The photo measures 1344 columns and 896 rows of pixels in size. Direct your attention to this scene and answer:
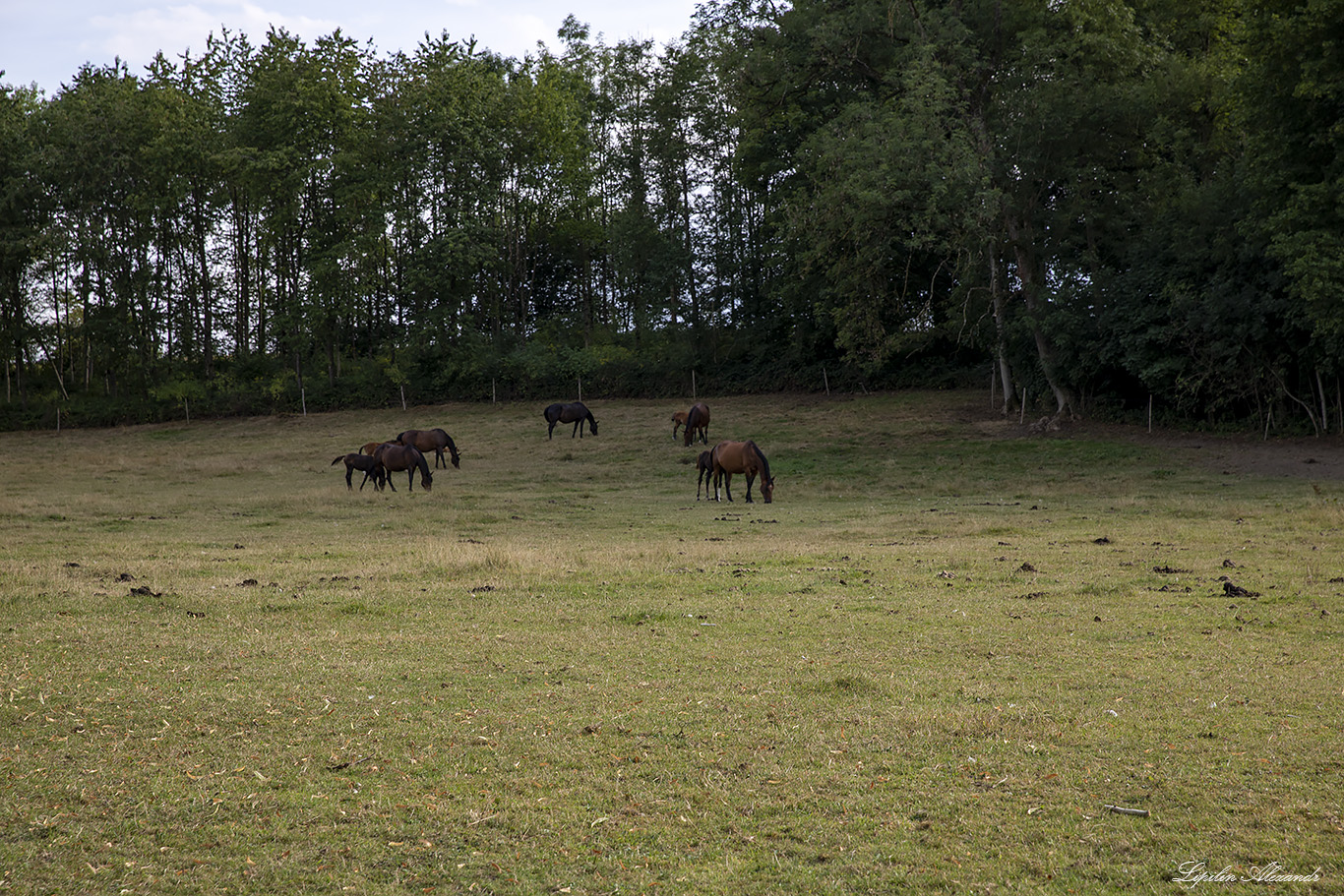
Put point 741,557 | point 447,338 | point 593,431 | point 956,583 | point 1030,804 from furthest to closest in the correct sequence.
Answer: point 447,338 → point 593,431 → point 741,557 → point 956,583 → point 1030,804

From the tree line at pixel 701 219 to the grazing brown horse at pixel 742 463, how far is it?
1024 centimetres

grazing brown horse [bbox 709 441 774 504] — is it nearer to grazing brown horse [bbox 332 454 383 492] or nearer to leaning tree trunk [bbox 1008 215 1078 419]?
grazing brown horse [bbox 332 454 383 492]

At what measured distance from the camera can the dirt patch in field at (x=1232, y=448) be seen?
2591cm

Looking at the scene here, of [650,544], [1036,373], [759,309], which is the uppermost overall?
[759,309]

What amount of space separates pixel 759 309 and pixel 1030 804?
46.9m

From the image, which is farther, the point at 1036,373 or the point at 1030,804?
the point at 1036,373

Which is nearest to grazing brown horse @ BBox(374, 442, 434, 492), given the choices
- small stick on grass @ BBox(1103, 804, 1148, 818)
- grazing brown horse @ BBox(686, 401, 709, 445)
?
grazing brown horse @ BBox(686, 401, 709, 445)

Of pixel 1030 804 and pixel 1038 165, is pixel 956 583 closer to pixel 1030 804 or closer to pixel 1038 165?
pixel 1030 804

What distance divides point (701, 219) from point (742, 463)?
1196 inches

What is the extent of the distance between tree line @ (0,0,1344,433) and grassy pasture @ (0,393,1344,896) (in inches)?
609

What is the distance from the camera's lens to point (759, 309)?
51188 millimetres

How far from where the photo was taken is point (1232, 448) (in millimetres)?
29016

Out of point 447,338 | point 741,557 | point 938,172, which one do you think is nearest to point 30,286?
point 447,338

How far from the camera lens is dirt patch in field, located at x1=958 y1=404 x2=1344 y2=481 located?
25.9 m
